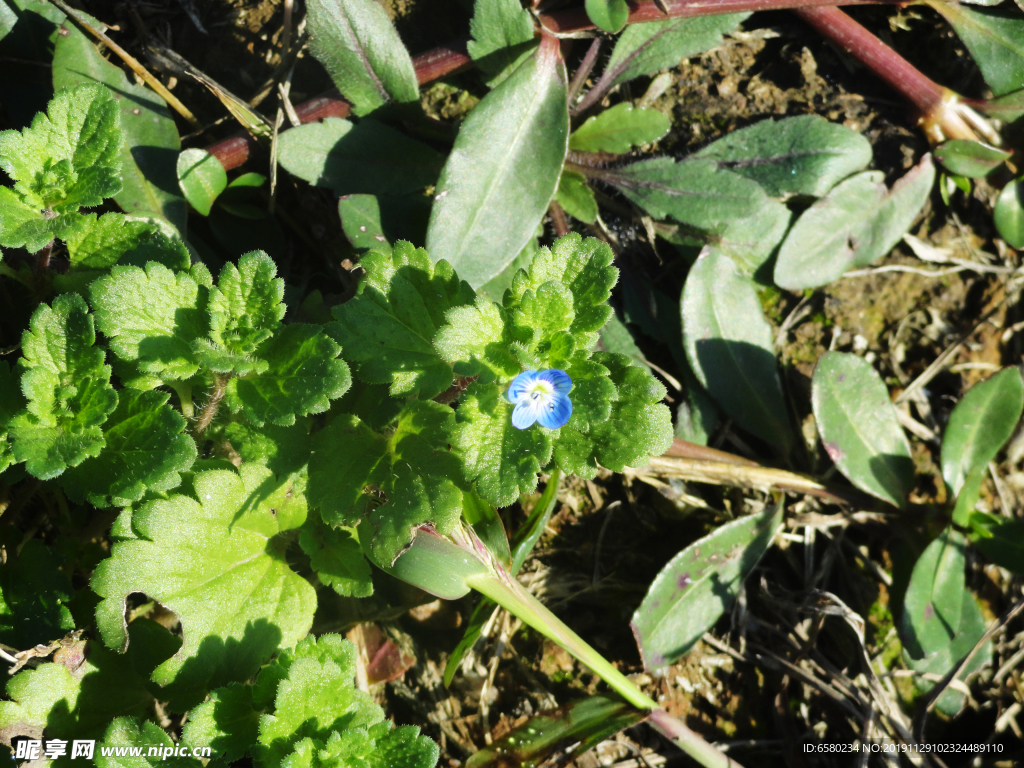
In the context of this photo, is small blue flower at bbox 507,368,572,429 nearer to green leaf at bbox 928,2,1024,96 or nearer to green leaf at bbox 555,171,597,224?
green leaf at bbox 555,171,597,224

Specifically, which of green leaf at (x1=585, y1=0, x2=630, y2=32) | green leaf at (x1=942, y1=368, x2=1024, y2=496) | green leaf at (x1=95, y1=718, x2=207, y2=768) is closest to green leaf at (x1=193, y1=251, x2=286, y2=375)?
green leaf at (x1=95, y1=718, x2=207, y2=768)

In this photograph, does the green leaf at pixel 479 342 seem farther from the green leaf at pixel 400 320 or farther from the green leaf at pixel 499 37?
the green leaf at pixel 499 37

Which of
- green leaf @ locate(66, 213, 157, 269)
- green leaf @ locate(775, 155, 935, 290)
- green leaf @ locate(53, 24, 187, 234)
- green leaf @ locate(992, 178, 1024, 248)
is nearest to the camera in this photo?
green leaf @ locate(66, 213, 157, 269)

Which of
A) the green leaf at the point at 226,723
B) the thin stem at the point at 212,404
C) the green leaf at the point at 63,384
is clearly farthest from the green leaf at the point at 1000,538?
the green leaf at the point at 63,384

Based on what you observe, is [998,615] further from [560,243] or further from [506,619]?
[560,243]

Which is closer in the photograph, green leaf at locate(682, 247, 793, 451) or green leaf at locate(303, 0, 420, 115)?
green leaf at locate(303, 0, 420, 115)

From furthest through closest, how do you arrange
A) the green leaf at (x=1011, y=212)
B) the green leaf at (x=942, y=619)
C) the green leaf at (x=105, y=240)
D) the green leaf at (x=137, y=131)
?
the green leaf at (x=1011, y=212) → the green leaf at (x=942, y=619) → the green leaf at (x=137, y=131) → the green leaf at (x=105, y=240)

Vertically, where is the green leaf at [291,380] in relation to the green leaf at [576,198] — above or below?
above
